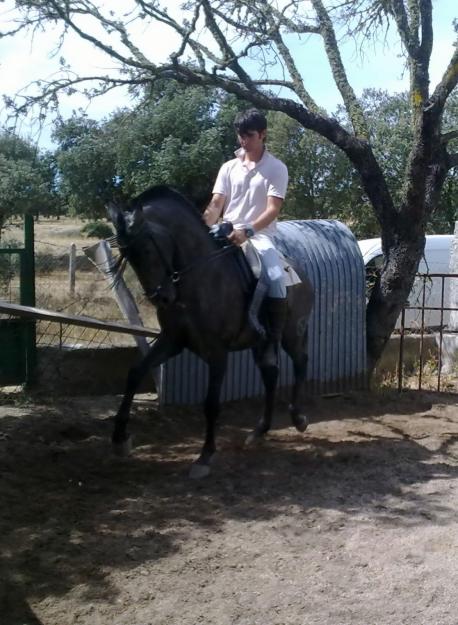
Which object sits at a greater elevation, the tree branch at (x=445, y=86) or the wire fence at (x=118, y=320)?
the tree branch at (x=445, y=86)

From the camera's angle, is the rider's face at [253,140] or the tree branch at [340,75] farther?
the tree branch at [340,75]

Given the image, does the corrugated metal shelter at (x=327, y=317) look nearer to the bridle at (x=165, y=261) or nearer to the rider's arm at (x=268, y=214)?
the rider's arm at (x=268, y=214)

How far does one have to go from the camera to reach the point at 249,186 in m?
6.27

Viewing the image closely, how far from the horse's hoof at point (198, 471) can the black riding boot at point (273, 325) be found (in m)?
1.21

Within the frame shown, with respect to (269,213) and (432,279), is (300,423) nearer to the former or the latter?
(269,213)

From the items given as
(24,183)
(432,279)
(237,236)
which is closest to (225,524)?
(237,236)

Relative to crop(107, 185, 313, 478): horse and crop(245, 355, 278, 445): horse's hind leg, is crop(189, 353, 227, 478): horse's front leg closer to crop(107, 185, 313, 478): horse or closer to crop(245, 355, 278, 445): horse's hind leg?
crop(107, 185, 313, 478): horse

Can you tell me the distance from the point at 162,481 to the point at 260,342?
156 cm

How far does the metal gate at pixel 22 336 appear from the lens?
25.6 feet

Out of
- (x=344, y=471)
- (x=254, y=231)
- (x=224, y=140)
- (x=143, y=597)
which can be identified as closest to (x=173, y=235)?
(x=254, y=231)

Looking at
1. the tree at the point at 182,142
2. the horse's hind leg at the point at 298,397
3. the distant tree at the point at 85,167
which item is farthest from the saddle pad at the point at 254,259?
the distant tree at the point at 85,167

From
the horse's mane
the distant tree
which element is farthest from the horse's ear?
the distant tree

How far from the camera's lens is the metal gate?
25.6 ft

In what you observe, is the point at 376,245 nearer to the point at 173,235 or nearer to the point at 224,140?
the point at 224,140
